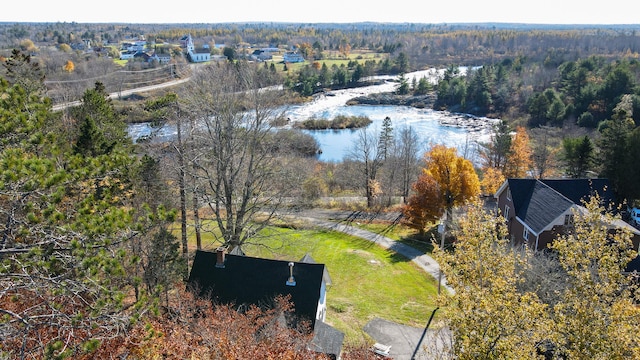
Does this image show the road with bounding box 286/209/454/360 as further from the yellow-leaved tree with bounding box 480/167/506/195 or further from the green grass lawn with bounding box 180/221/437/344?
the yellow-leaved tree with bounding box 480/167/506/195

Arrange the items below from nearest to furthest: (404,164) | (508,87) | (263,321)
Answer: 1. (263,321)
2. (404,164)
3. (508,87)

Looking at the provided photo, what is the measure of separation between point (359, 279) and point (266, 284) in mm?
9001

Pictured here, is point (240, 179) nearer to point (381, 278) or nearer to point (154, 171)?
point (154, 171)

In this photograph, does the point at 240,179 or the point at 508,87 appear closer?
the point at 240,179

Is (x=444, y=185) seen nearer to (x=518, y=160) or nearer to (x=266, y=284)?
(x=266, y=284)

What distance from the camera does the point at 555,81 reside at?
8388 centimetres

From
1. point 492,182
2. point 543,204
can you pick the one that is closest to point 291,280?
point 543,204

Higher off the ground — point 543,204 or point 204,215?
point 543,204

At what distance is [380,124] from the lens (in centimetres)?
6944

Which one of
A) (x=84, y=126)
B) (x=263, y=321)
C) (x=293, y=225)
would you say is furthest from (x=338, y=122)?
(x=263, y=321)

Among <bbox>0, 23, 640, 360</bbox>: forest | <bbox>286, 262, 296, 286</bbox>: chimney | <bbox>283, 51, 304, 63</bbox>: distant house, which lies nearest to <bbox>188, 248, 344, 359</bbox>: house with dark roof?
<bbox>286, 262, 296, 286</bbox>: chimney

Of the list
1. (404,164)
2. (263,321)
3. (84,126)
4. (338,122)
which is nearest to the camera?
(263,321)

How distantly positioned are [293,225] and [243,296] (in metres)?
14.0

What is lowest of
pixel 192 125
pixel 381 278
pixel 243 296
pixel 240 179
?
pixel 381 278
